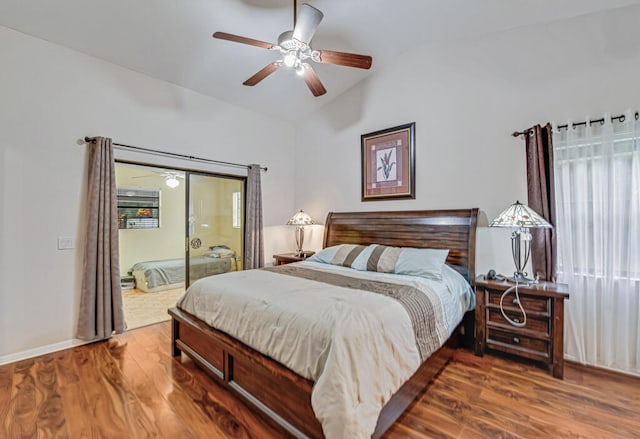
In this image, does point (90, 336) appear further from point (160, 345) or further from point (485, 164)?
point (485, 164)

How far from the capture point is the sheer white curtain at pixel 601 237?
2381mm

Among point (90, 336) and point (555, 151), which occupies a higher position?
point (555, 151)

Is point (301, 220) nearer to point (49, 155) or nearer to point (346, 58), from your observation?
point (346, 58)

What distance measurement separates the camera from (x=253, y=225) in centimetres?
440

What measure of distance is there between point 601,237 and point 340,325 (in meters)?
2.50

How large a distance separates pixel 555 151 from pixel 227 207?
4.02m

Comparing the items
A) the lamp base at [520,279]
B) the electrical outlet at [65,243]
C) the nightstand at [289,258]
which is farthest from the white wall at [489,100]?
the electrical outlet at [65,243]

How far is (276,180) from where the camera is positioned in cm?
495

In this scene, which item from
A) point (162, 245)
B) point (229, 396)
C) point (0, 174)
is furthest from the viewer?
point (162, 245)

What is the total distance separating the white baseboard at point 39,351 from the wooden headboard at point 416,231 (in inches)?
123

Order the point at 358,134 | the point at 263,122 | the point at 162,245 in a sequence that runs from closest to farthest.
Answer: the point at 358,134, the point at 263,122, the point at 162,245

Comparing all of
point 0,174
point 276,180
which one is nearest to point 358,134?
point 276,180

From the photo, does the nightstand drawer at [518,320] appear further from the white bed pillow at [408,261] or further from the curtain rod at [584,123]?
the curtain rod at [584,123]

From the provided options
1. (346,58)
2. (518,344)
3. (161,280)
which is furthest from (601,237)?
(161,280)
